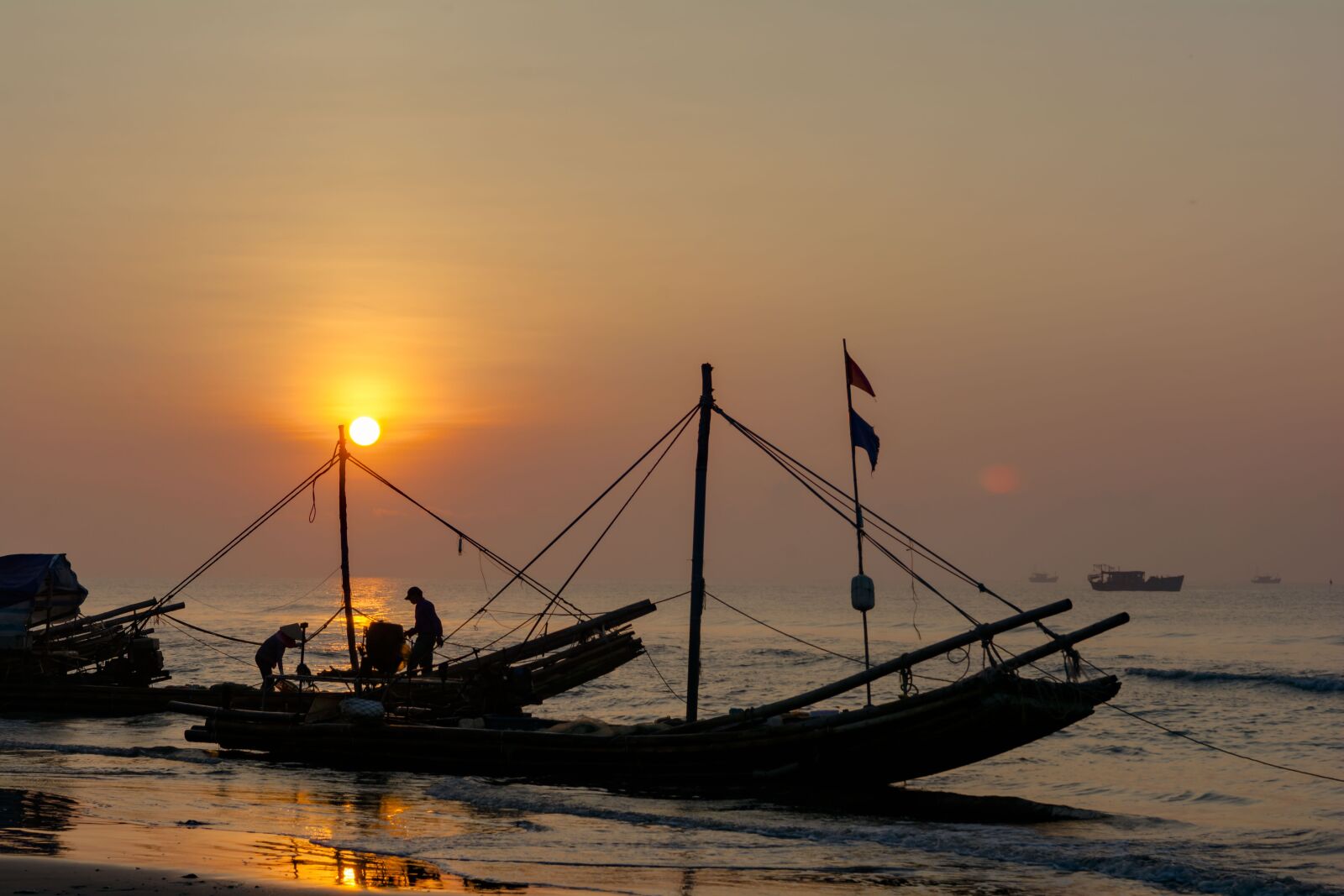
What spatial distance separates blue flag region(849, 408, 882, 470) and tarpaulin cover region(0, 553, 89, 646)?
23353 mm

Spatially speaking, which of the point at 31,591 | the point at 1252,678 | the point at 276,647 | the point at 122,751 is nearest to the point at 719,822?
the point at 122,751

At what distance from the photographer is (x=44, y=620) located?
1474 inches

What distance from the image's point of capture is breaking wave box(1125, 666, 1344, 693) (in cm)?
5778

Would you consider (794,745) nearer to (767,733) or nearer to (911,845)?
(767,733)

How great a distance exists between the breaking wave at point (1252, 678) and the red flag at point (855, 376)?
40.8 meters

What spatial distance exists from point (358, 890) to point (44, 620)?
27147 mm

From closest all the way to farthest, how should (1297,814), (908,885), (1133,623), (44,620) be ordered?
Result: (908,885) < (1297,814) < (44,620) < (1133,623)

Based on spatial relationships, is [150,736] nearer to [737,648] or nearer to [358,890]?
[358,890]

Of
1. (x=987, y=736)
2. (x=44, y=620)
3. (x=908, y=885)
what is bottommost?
(x=908, y=885)

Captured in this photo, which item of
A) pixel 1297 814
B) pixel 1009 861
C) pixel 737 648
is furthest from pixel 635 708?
pixel 737 648

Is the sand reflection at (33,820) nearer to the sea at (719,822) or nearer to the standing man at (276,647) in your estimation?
the sea at (719,822)

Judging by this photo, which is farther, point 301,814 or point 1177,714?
point 1177,714

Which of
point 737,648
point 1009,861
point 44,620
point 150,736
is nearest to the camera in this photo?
point 1009,861

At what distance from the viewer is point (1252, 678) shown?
6350 centimetres
